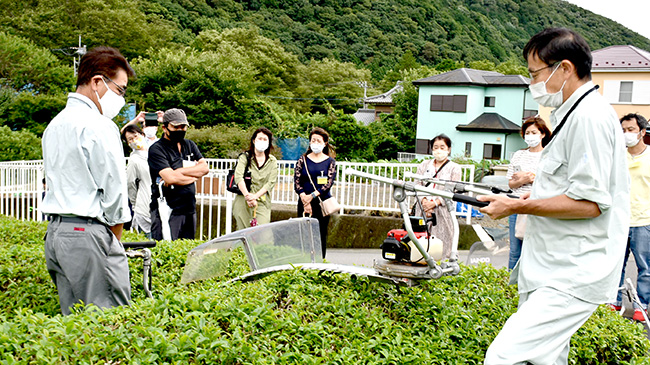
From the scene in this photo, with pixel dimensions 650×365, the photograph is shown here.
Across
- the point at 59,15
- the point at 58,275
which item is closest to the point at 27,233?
the point at 58,275

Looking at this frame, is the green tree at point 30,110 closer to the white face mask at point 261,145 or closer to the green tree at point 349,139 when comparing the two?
the green tree at point 349,139

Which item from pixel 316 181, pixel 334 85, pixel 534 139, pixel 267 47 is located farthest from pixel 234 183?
pixel 334 85

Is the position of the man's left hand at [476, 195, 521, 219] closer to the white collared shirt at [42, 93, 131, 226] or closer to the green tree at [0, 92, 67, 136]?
the white collared shirt at [42, 93, 131, 226]

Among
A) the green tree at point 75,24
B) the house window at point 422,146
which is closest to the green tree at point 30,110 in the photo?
the house window at point 422,146

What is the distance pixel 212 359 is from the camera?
10.4 ft

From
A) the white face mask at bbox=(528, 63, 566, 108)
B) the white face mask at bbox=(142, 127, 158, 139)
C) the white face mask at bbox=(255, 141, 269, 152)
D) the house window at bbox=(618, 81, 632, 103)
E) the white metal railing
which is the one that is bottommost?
the white metal railing

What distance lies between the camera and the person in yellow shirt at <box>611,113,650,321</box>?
707cm

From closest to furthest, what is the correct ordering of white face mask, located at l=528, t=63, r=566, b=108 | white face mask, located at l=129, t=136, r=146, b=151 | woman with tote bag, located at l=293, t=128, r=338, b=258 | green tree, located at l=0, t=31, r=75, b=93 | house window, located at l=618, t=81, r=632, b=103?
white face mask, located at l=528, t=63, r=566, b=108
white face mask, located at l=129, t=136, r=146, b=151
woman with tote bag, located at l=293, t=128, r=338, b=258
green tree, located at l=0, t=31, r=75, b=93
house window, located at l=618, t=81, r=632, b=103

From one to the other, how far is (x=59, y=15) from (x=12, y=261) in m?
57.7

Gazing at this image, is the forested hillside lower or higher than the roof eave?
higher

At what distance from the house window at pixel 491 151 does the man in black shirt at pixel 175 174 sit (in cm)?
4191

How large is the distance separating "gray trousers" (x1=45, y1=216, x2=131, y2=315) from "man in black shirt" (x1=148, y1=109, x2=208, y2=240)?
3.57 metres

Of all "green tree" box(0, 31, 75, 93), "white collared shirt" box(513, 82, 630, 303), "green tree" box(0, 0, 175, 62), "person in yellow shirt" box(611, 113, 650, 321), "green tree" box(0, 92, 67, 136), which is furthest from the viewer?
"green tree" box(0, 0, 175, 62)

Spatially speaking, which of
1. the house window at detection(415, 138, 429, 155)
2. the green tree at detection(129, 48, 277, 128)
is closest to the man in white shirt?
the green tree at detection(129, 48, 277, 128)
